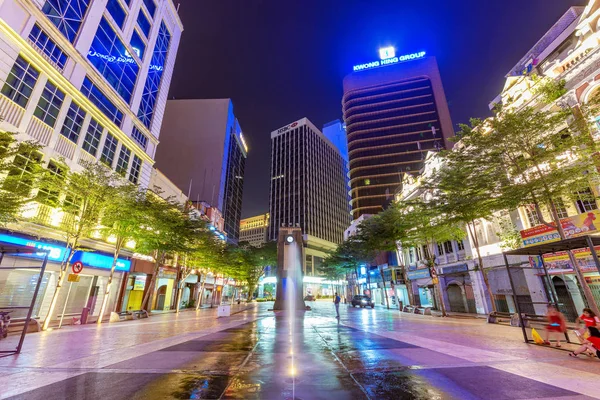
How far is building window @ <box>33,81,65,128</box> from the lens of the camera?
680 inches

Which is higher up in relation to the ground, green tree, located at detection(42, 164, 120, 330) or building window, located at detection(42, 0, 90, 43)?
building window, located at detection(42, 0, 90, 43)

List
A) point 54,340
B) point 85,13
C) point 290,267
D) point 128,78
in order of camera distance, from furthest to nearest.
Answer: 1. point 290,267
2. point 128,78
3. point 85,13
4. point 54,340

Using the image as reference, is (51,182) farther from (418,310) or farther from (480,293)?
(480,293)

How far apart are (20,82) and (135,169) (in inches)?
462

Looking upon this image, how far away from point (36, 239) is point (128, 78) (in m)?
17.6


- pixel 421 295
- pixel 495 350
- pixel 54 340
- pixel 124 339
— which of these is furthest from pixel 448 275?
pixel 54 340

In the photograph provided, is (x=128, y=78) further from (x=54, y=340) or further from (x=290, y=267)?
(x=290, y=267)

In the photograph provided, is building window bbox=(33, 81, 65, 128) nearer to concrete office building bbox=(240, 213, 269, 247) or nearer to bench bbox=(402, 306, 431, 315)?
bench bbox=(402, 306, 431, 315)

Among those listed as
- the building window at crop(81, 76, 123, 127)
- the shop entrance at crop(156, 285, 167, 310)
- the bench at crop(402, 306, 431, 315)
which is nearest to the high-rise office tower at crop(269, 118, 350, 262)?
the shop entrance at crop(156, 285, 167, 310)

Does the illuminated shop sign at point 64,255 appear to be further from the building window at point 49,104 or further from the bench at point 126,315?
the building window at point 49,104

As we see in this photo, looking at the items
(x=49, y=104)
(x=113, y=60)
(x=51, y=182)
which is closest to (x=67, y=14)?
(x=113, y=60)

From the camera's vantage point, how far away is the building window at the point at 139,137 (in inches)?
1056

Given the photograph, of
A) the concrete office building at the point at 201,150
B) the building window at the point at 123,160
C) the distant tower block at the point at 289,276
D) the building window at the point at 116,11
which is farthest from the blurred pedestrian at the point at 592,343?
the concrete office building at the point at 201,150

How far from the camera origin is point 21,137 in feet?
51.5
